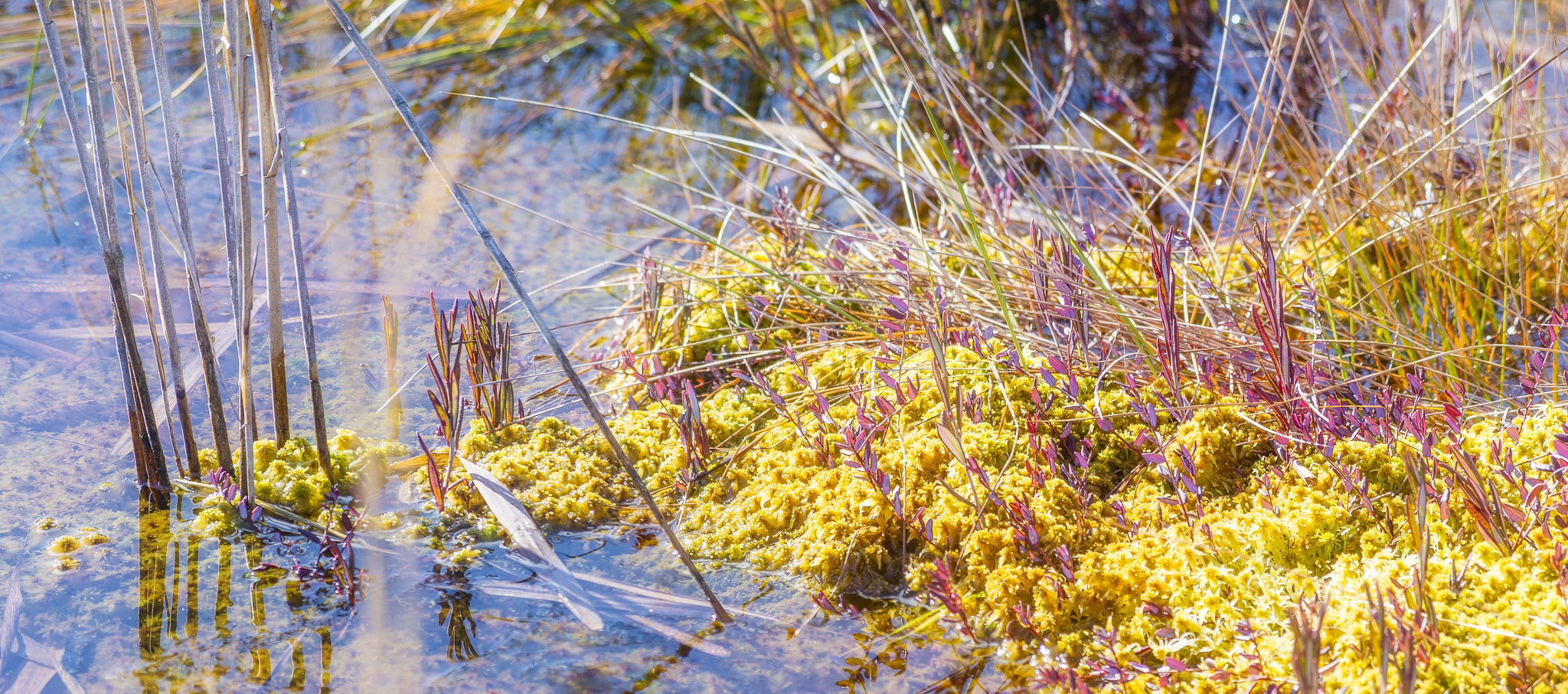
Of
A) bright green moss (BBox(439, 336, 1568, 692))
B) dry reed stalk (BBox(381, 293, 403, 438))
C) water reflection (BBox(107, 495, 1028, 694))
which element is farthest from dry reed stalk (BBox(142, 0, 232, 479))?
bright green moss (BBox(439, 336, 1568, 692))

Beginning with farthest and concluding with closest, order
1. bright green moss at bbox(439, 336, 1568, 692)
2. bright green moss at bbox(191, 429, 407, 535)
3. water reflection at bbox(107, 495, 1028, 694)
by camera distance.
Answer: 1. bright green moss at bbox(191, 429, 407, 535)
2. water reflection at bbox(107, 495, 1028, 694)
3. bright green moss at bbox(439, 336, 1568, 692)

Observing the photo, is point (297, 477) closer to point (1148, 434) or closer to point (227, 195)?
point (227, 195)

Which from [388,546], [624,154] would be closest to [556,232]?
[624,154]

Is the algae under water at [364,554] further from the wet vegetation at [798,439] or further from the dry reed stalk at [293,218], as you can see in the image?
the dry reed stalk at [293,218]

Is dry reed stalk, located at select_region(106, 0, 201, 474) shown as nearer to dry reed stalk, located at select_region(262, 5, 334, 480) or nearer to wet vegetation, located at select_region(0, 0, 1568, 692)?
wet vegetation, located at select_region(0, 0, 1568, 692)

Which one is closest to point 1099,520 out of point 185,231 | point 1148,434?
point 1148,434

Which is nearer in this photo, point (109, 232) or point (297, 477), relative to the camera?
point (109, 232)
